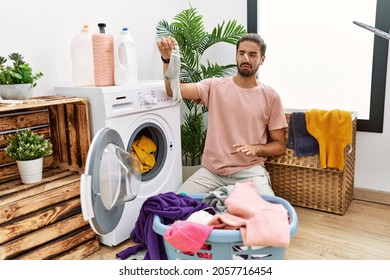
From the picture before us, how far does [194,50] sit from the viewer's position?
2723 mm

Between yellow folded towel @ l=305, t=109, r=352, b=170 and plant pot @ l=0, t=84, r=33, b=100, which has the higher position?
plant pot @ l=0, t=84, r=33, b=100

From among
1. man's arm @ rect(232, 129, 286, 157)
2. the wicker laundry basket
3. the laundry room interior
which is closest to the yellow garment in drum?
the laundry room interior

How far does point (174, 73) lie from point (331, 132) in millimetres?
1023

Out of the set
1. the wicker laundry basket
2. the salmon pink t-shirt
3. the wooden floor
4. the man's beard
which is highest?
the man's beard

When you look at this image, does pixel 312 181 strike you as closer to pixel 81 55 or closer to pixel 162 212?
pixel 162 212

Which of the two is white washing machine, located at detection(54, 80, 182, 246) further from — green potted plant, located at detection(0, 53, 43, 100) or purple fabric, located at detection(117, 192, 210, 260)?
green potted plant, located at detection(0, 53, 43, 100)

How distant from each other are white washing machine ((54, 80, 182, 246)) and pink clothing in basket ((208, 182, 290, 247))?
0.41 meters

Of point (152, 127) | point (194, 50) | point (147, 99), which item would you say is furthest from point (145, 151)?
point (194, 50)

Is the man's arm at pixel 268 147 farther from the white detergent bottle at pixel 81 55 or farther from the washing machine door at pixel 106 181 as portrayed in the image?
the white detergent bottle at pixel 81 55

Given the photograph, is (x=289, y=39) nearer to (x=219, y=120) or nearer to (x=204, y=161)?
(x=219, y=120)

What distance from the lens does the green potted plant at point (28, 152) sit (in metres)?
1.80

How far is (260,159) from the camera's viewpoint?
219 centimetres

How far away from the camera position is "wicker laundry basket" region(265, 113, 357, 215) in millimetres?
2369

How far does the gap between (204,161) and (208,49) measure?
120 centimetres
